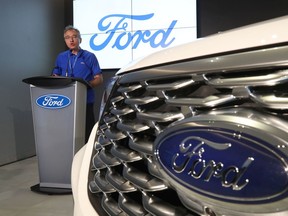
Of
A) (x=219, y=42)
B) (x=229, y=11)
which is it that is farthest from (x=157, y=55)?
(x=229, y=11)

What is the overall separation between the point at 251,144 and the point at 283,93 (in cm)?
10

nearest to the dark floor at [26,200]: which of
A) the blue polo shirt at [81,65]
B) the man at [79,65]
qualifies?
the man at [79,65]

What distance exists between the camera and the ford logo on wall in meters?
0.56

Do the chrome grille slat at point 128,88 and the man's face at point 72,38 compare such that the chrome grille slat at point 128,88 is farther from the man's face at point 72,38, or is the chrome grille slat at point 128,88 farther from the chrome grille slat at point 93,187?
the man's face at point 72,38

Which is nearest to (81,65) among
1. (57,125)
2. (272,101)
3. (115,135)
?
(57,125)

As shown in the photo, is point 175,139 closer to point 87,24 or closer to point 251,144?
point 251,144

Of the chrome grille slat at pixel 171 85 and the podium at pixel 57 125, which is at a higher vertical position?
the chrome grille slat at pixel 171 85

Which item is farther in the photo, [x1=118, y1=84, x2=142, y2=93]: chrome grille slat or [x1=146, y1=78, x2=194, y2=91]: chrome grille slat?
[x1=118, y1=84, x2=142, y2=93]: chrome grille slat

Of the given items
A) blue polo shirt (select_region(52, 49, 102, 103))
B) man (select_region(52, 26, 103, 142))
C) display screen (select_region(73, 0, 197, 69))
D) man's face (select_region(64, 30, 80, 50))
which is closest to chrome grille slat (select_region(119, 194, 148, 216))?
man (select_region(52, 26, 103, 142))

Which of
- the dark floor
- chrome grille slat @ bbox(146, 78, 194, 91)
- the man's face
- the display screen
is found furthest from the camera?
the display screen

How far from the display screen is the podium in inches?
99.1

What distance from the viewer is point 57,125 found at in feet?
10.6

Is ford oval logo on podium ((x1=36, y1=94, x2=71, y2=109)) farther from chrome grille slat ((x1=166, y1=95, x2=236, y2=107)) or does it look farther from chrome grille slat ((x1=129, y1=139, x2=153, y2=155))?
chrome grille slat ((x1=166, y1=95, x2=236, y2=107))

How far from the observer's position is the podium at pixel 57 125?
10.4 feet
